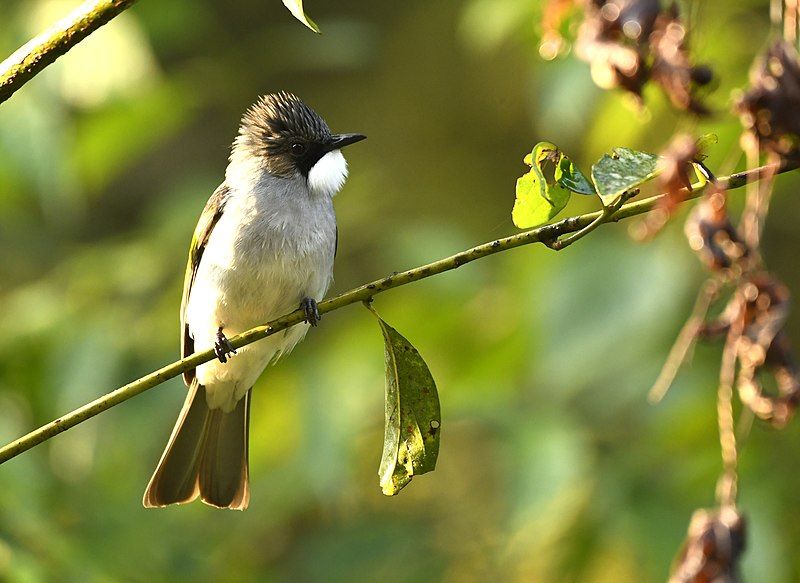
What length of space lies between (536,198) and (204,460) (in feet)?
5.96

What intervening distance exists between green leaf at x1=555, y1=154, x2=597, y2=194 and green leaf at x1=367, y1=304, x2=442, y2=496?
312 millimetres

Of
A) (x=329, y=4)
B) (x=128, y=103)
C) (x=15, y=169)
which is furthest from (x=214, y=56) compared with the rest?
(x=15, y=169)

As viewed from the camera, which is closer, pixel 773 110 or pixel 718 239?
pixel 773 110

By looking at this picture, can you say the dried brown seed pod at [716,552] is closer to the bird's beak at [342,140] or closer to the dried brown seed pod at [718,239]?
the dried brown seed pod at [718,239]

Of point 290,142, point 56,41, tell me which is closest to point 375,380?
point 290,142

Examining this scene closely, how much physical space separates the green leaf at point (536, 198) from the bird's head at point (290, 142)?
1.88 metres

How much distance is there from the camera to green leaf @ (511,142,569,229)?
154cm

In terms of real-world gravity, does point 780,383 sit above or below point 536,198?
below

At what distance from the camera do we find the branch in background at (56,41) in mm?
1289

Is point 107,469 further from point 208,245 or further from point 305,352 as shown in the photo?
point 208,245

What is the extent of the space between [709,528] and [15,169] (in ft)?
9.43

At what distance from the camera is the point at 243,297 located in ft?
10.5

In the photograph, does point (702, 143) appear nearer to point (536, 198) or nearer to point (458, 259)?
point (536, 198)

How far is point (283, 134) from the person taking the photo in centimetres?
365
